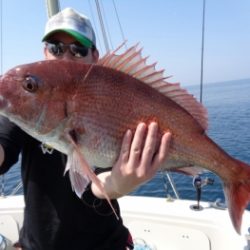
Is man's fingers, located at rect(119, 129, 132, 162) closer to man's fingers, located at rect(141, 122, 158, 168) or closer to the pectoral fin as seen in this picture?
man's fingers, located at rect(141, 122, 158, 168)

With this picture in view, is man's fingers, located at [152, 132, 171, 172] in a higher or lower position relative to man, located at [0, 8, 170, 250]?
higher

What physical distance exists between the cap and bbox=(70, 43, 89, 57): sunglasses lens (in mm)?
41

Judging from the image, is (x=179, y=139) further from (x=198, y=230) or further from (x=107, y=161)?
(x=198, y=230)

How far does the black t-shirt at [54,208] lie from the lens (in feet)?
7.07

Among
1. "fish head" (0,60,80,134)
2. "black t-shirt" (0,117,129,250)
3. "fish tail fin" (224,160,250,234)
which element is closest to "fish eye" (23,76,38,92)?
"fish head" (0,60,80,134)

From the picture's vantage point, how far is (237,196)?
1877 millimetres

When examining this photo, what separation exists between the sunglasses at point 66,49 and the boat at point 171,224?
7.53 feet

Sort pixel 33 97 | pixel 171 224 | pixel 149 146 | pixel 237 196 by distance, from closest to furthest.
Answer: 1. pixel 33 97
2. pixel 149 146
3. pixel 237 196
4. pixel 171 224

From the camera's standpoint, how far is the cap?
2.23m

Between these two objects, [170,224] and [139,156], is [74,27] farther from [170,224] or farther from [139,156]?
[170,224]

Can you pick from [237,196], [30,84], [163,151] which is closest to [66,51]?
[30,84]

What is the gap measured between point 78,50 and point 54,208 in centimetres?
113

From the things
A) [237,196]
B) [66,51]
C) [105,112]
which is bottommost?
[237,196]

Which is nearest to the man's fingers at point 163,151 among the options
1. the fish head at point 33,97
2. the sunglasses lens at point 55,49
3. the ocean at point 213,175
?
the fish head at point 33,97
